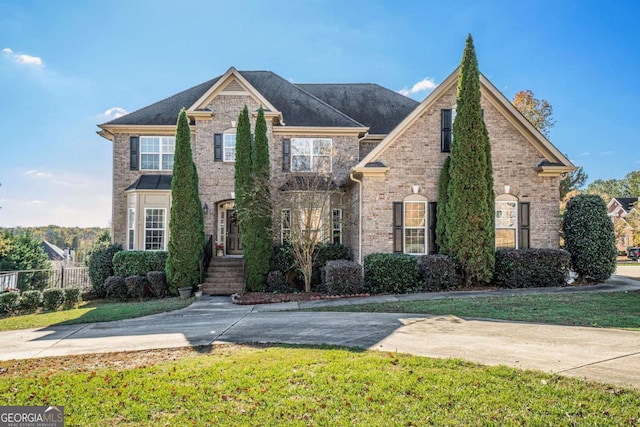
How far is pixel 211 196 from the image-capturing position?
17547 mm

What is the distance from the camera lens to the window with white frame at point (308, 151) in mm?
17844

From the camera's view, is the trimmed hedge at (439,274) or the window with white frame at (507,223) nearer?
the trimmed hedge at (439,274)

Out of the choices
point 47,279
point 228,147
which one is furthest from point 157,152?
point 47,279

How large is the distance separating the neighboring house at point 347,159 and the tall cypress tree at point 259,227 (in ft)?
2.29

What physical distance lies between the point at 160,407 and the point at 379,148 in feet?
38.7

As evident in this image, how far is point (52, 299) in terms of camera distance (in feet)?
42.0

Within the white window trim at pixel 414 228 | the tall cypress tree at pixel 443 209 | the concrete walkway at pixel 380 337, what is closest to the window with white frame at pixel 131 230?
the concrete walkway at pixel 380 337

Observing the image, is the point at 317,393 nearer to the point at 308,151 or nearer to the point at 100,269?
the point at 308,151

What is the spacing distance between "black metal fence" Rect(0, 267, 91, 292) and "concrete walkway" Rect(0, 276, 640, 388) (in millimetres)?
8796

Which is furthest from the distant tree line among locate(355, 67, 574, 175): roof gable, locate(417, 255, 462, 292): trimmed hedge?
locate(417, 255, 462, 292): trimmed hedge

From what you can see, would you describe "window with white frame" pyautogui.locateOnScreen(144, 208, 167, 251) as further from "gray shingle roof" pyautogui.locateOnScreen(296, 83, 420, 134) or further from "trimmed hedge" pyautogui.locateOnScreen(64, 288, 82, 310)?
"gray shingle roof" pyautogui.locateOnScreen(296, 83, 420, 134)

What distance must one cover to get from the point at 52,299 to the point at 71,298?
A: 62 centimetres

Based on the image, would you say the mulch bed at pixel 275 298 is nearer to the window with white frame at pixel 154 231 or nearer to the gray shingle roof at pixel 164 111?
the window with white frame at pixel 154 231

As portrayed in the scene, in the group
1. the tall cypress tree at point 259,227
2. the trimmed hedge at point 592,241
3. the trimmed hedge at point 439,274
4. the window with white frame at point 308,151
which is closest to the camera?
the trimmed hedge at point 439,274
